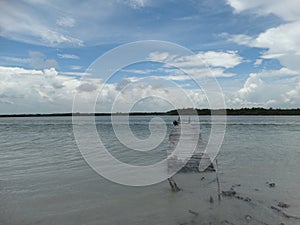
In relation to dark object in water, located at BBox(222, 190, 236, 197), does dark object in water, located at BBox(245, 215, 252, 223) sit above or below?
below

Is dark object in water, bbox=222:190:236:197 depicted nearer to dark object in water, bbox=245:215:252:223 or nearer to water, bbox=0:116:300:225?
water, bbox=0:116:300:225

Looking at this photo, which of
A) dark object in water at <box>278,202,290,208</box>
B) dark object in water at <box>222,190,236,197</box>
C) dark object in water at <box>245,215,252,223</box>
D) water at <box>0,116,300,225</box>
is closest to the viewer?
dark object in water at <box>245,215,252,223</box>

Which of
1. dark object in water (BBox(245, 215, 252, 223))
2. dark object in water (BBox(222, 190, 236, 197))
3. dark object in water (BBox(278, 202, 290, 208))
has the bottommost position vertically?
dark object in water (BBox(245, 215, 252, 223))

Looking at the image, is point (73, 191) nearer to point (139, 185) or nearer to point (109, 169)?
point (139, 185)

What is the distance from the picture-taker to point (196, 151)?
15.9 m

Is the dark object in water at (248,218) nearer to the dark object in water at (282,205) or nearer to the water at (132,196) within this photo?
the water at (132,196)

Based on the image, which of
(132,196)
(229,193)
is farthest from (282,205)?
(132,196)

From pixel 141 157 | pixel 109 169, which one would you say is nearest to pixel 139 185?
pixel 109 169

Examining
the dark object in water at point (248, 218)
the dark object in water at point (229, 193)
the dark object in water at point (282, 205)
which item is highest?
the dark object in water at point (229, 193)

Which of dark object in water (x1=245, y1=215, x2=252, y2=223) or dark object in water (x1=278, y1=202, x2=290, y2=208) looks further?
dark object in water (x1=278, y1=202, x2=290, y2=208)

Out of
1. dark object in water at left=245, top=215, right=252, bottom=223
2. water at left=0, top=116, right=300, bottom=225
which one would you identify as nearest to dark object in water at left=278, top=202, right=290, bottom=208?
water at left=0, top=116, right=300, bottom=225

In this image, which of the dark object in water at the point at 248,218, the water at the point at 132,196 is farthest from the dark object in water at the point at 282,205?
the dark object in water at the point at 248,218

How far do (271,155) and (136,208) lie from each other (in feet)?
38.1

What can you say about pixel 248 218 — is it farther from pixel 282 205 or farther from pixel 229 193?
pixel 229 193
